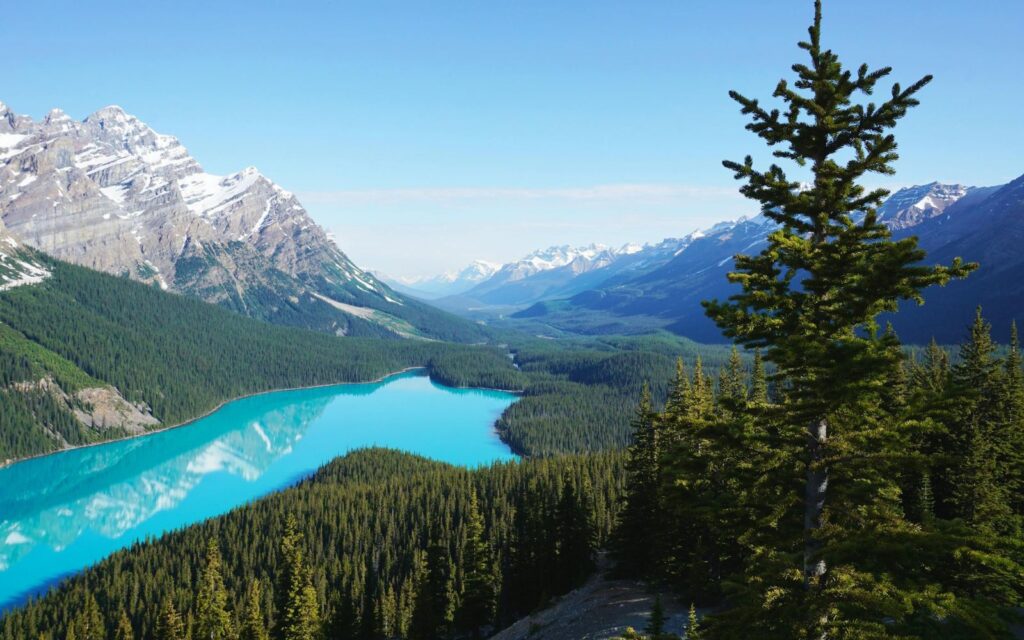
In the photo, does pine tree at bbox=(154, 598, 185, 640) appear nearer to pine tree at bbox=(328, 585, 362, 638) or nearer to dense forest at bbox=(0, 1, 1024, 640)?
dense forest at bbox=(0, 1, 1024, 640)

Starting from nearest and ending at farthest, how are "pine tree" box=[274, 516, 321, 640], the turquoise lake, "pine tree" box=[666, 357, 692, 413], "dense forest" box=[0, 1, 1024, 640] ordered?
"dense forest" box=[0, 1, 1024, 640], "pine tree" box=[666, 357, 692, 413], "pine tree" box=[274, 516, 321, 640], the turquoise lake

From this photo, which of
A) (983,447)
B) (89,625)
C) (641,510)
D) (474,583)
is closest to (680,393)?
(641,510)

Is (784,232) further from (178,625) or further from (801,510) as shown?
(178,625)

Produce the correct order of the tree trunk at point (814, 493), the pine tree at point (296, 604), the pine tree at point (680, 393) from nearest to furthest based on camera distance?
the tree trunk at point (814, 493) → the pine tree at point (680, 393) → the pine tree at point (296, 604)

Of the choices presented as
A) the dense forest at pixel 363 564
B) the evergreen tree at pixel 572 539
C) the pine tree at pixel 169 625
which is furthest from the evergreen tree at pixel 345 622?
the evergreen tree at pixel 572 539

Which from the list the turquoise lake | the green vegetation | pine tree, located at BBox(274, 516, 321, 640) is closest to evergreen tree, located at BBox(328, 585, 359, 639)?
pine tree, located at BBox(274, 516, 321, 640)

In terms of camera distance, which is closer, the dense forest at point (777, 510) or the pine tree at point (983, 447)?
the dense forest at point (777, 510)

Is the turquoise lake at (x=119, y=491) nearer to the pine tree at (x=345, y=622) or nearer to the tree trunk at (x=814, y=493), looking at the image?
the pine tree at (x=345, y=622)

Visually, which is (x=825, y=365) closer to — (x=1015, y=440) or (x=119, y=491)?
(x=1015, y=440)
